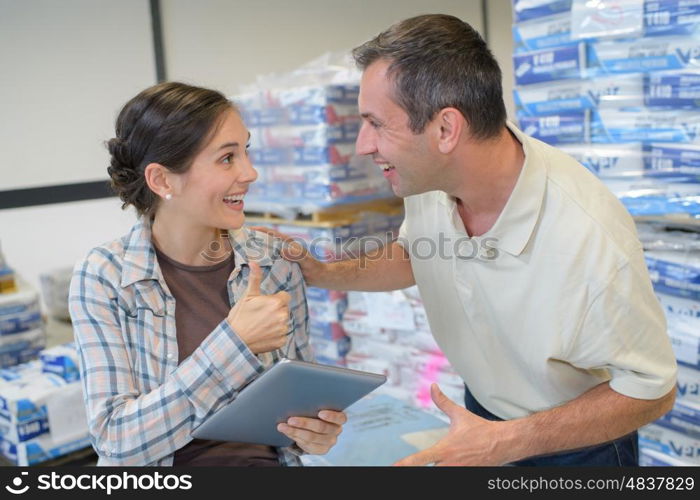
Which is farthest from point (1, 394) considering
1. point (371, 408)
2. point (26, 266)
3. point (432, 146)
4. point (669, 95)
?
point (669, 95)

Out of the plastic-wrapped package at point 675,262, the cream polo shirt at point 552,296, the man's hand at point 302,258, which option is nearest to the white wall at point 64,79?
the man's hand at point 302,258

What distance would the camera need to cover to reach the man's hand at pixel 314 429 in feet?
5.62

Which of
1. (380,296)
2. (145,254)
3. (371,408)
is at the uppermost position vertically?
(145,254)

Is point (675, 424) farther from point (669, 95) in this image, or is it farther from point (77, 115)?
point (77, 115)

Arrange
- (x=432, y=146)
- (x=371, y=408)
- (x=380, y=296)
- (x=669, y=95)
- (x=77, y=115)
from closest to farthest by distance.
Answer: (x=432, y=146) < (x=669, y=95) < (x=371, y=408) < (x=380, y=296) < (x=77, y=115)

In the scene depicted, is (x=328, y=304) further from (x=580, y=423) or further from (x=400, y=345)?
(x=580, y=423)

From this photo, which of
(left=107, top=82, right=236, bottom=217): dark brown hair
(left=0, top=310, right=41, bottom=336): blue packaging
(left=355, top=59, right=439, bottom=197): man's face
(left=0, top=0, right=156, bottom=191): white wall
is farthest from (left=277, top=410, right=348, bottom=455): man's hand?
(left=0, top=0, right=156, bottom=191): white wall

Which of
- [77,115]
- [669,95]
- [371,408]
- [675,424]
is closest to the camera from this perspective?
[669,95]

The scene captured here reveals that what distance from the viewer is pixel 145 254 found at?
6.03 ft

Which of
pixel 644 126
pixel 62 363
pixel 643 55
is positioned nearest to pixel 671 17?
pixel 643 55

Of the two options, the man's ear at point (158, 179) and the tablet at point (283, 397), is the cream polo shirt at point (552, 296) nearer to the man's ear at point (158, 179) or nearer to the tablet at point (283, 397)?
the tablet at point (283, 397)

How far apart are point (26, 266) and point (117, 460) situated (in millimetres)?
3660

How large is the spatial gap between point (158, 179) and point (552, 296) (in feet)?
3.70

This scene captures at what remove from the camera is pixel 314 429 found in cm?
173
